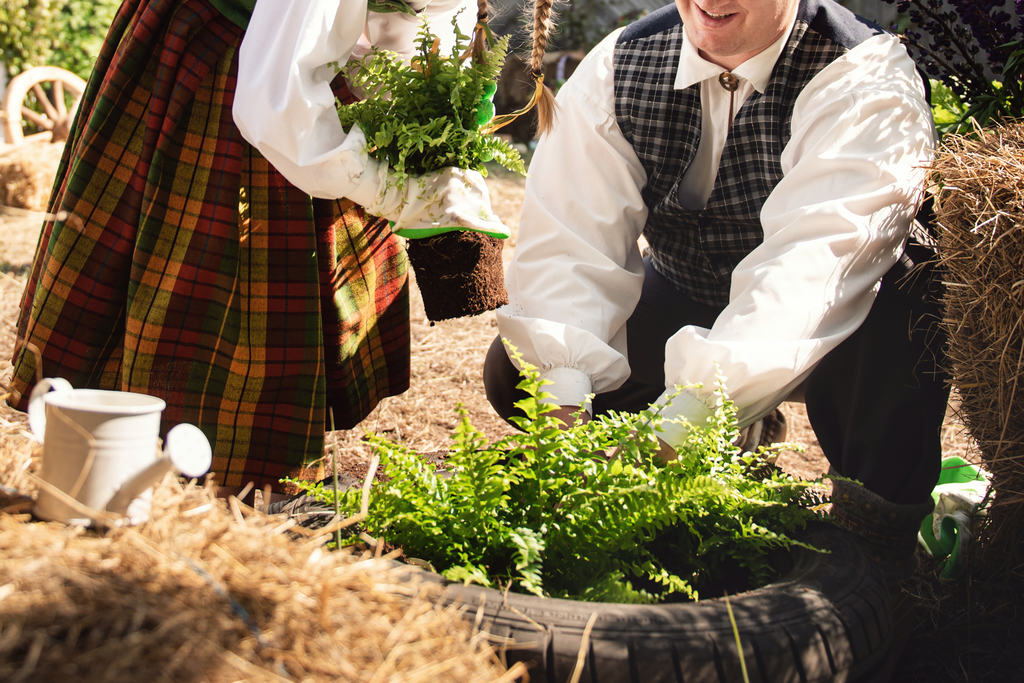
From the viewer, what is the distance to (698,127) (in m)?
1.85

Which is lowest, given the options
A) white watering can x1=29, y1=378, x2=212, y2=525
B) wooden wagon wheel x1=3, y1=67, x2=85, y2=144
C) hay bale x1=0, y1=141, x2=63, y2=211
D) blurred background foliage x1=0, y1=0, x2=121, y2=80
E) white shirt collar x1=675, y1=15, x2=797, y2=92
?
white watering can x1=29, y1=378, x2=212, y2=525

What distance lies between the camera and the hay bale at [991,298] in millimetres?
1367

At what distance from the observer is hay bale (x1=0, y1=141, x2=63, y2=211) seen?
4.62m

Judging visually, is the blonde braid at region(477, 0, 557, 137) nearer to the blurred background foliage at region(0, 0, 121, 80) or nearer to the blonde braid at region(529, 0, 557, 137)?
the blonde braid at region(529, 0, 557, 137)

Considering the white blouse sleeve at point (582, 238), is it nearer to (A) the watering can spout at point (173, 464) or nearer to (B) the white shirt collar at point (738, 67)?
(B) the white shirt collar at point (738, 67)

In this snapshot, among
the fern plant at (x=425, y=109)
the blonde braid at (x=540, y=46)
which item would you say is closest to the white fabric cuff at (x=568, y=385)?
the fern plant at (x=425, y=109)

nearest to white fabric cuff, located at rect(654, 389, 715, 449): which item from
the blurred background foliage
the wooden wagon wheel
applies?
the wooden wagon wheel

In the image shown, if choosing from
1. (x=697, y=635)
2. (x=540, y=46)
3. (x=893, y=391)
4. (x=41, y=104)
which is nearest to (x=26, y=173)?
(x=41, y=104)

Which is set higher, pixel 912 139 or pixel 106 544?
pixel 912 139

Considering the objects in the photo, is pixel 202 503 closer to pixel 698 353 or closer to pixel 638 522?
pixel 638 522

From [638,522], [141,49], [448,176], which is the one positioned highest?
[141,49]

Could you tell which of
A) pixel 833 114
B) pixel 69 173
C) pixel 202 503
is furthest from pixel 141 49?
pixel 833 114

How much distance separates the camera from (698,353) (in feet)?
4.77

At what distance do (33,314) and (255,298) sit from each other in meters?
0.44
